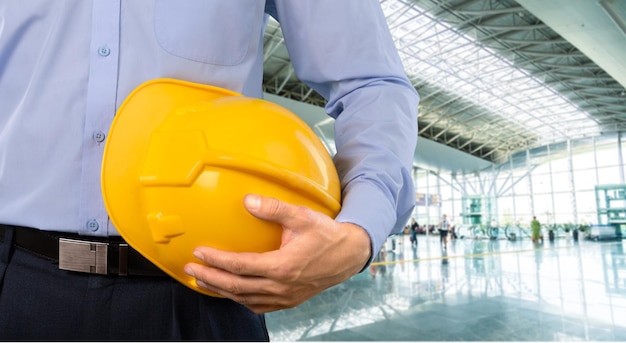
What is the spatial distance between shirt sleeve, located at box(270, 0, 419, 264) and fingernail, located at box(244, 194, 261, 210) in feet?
0.82

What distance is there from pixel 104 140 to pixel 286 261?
0.60m

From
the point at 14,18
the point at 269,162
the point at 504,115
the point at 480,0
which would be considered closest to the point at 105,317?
the point at 269,162

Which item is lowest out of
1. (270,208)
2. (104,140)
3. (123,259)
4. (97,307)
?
(97,307)

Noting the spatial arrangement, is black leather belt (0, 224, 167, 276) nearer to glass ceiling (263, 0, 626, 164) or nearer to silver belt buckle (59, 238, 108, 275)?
silver belt buckle (59, 238, 108, 275)

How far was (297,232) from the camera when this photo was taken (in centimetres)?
70

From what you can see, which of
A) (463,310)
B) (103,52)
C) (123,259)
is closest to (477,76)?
(463,310)

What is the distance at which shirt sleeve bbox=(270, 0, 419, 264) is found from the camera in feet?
3.18

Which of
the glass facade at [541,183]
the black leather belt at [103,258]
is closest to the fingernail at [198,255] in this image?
the black leather belt at [103,258]

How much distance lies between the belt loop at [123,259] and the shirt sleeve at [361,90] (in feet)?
1.75

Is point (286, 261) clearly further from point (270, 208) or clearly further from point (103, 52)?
point (103, 52)

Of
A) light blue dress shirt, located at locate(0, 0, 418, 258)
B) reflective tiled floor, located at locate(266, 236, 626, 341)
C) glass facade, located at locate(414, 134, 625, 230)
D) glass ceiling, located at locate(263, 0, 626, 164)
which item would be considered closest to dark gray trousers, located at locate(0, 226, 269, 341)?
light blue dress shirt, located at locate(0, 0, 418, 258)

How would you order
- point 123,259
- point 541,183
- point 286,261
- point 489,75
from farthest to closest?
point 541,183
point 489,75
point 123,259
point 286,261

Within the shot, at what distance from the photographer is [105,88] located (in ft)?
3.25

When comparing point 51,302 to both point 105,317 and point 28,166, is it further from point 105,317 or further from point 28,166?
point 28,166
